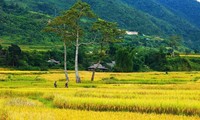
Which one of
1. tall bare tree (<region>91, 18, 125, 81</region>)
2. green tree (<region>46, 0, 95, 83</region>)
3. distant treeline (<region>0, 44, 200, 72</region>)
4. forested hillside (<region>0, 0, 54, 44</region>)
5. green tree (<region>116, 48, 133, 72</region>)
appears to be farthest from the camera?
forested hillside (<region>0, 0, 54, 44</region>)

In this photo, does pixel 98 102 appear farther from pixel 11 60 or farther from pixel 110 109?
pixel 11 60

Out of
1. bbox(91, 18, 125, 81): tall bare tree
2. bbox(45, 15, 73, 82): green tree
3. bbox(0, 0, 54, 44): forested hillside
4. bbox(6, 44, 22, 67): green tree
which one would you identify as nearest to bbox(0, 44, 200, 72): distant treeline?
bbox(6, 44, 22, 67): green tree

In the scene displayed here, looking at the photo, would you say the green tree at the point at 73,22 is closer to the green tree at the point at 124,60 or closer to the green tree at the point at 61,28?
the green tree at the point at 61,28

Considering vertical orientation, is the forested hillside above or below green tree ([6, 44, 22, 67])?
above

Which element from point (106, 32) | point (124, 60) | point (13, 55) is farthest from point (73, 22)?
point (124, 60)

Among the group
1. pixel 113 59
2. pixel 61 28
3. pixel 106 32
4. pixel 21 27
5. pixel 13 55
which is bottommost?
pixel 113 59

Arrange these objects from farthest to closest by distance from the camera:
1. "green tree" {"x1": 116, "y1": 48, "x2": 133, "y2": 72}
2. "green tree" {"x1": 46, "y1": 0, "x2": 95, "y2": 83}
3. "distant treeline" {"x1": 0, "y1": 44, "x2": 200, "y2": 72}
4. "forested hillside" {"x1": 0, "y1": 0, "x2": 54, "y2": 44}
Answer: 1. "forested hillside" {"x1": 0, "y1": 0, "x2": 54, "y2": 44}
2. "green tree" {"x1": 116, "y1": 48, "x2": 133, "y2": 72}
3. "distant treeline" {"x1": 0, "y1": 44, "x2": 200, "y2": 72}
4. "green tree" {"x1": 46, "y1": 0, "x2": 95, "y2": 83}

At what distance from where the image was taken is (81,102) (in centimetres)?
1925

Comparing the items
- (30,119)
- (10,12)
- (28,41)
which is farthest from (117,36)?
(10,12)

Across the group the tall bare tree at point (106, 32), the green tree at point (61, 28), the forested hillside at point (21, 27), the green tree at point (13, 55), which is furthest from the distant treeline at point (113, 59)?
the green tree at point (61, 28)

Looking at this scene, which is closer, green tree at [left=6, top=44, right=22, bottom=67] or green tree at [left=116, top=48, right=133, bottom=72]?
green tree at [left=6, top=44, right=22, bottom=67]

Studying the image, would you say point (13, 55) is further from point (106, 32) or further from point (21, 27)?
point (21, 27)

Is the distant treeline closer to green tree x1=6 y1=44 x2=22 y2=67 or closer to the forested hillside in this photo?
green tree x1=6 y1=44 x2=22 y2=67

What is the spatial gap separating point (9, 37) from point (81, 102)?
79.7 m
